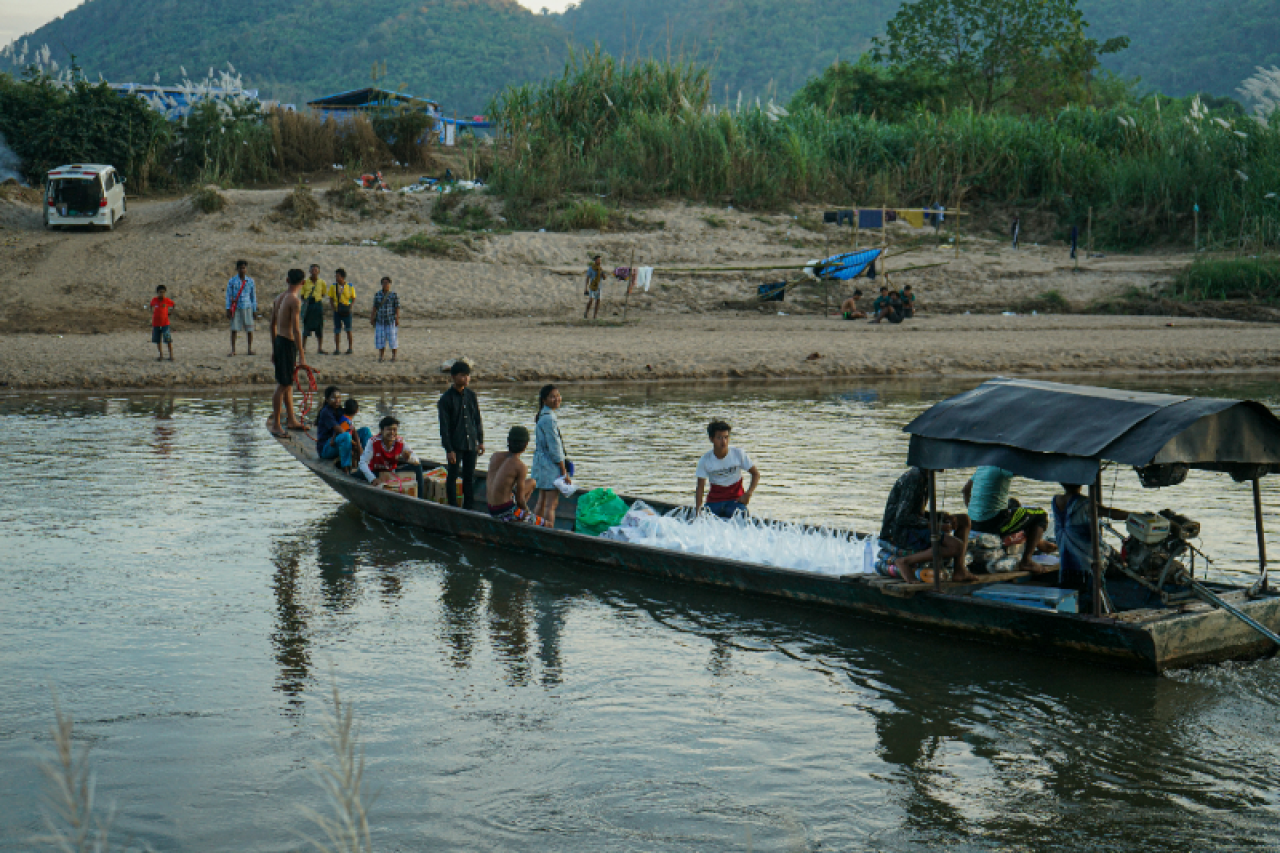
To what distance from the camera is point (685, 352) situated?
21.5m

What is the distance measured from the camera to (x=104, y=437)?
1496 centimetres

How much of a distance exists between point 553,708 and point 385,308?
13747mm

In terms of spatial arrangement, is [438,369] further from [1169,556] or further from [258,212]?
[1169,556]

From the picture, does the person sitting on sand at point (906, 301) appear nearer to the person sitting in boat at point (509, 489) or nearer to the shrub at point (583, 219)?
the shrub at point (583, 219)

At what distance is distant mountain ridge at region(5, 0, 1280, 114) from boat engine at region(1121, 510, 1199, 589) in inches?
2915

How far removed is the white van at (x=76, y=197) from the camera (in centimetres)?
2741

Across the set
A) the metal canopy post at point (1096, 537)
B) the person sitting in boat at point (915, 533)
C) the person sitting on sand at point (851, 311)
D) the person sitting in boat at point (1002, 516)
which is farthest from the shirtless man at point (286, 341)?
the person sitting on sand at point (851, 311)

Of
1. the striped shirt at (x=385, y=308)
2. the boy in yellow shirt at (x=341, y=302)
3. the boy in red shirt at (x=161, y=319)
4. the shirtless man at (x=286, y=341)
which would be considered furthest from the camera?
the boy in yellow shirt at (x=341, y=302)

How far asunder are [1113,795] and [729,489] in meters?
4.48

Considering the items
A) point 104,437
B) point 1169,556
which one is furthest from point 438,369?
point 1169,556

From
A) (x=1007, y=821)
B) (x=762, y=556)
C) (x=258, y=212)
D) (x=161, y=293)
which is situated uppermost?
(x=258, y=212)

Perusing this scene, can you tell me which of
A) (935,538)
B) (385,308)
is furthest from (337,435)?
(385,308)

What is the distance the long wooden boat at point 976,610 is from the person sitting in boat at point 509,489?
Result: 184 millimetres

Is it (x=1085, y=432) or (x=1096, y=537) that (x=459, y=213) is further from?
(x=1096, y=537)
